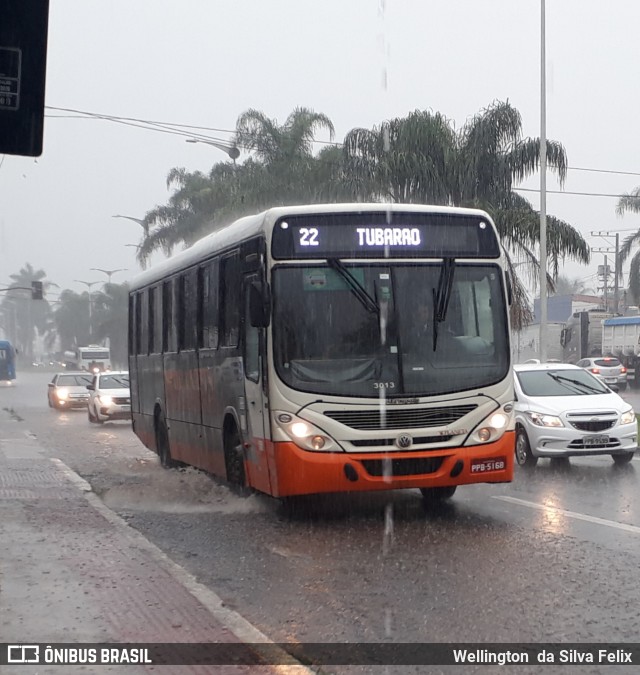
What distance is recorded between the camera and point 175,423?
1483cm

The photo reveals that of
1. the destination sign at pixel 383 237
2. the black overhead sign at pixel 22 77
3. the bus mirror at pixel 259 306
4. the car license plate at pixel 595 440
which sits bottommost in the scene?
the car license plate at pixel 595 440

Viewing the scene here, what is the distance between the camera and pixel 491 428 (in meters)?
10.2

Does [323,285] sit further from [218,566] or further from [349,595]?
[349,595]

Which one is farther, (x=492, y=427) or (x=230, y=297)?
(x=230, y=297)

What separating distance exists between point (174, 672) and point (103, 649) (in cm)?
55

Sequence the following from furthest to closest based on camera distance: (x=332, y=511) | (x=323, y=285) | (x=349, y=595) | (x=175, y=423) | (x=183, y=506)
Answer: (x=175, y=423), (x=183, y=506), (x=332, y=511), (x=323, y=285), (x=349, y=595)

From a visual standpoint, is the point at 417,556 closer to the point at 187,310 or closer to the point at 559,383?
the point at 187,310

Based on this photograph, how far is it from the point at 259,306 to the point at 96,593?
3.40 metres

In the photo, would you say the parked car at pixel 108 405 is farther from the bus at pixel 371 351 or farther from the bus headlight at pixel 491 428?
the bus headlight at pixel 491 428

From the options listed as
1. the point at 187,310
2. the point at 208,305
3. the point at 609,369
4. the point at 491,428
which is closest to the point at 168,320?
the point at 187,310

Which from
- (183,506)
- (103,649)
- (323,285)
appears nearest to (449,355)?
(323,285)

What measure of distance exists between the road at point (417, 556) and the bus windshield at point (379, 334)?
53.9 inches

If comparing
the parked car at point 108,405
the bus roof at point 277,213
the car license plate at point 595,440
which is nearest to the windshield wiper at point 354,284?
the bus roof at point 277,213

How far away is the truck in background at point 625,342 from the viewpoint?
5144 centimetres
